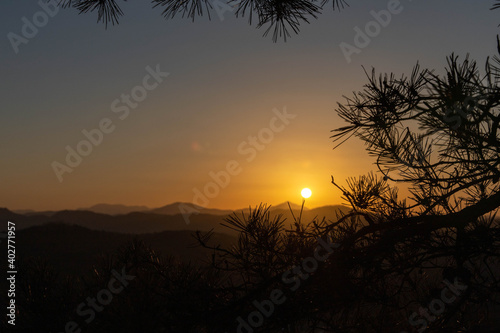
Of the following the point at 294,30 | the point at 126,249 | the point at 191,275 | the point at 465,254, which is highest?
the point at 294,30

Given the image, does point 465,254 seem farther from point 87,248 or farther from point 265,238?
point 87,248

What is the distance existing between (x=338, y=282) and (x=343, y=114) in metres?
1.00

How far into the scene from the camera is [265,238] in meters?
2.45

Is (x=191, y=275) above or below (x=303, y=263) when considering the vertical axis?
above

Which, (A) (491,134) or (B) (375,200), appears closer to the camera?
(A) (491,134)

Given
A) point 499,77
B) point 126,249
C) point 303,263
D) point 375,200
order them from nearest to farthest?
1. point 499,77
2. point 303,263
3. point 375,200
4. point 126,249

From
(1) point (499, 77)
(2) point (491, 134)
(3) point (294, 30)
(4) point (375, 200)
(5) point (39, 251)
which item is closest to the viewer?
(1) point (499, 77)

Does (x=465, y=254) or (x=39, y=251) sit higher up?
(x=39, y=251)

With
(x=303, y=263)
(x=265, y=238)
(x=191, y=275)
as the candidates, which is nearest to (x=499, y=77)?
(x=303, y=263)

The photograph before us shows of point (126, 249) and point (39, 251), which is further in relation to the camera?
point (39, 251)

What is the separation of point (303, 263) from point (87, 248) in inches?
568

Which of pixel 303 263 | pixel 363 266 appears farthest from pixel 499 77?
pixel 303 263

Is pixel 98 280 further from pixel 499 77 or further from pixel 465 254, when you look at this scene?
pixel 499 77

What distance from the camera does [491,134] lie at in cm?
202
